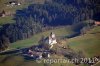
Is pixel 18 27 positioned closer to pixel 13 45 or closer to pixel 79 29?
pixel 13 45

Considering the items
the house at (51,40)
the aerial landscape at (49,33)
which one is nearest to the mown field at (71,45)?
the aerial landscape at (49,33)

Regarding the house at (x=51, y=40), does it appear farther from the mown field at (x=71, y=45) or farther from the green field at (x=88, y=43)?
the green field at (x=88, y=43)

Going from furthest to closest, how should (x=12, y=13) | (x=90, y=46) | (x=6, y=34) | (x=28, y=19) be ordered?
(x=12, y=13)
(x=28, y=19)
(x=6, y=34)
(x=90, y=46)

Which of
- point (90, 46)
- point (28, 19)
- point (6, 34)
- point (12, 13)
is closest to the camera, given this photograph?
point (90, 46)

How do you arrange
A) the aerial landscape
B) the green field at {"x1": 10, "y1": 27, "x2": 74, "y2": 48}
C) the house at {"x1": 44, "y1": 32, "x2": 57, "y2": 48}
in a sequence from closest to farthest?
the aerial landscape < the house at {"x1": 44, "y1": 32, "x2": 57, "y2": 48} < the green field at {"x1": 10, "y1": 27, "x2": 74, "y2": 48}

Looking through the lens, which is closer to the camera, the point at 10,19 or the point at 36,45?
the point at 36,45

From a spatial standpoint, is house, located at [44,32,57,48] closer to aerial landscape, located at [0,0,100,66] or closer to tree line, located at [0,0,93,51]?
aerial landscape, located at [0,0,100,66]

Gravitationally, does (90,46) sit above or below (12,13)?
below

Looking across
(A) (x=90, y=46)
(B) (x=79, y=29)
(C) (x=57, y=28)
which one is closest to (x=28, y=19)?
(C) (x=57, y=28)

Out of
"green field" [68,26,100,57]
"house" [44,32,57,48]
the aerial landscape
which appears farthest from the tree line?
"green field" [68,26,100,57]
